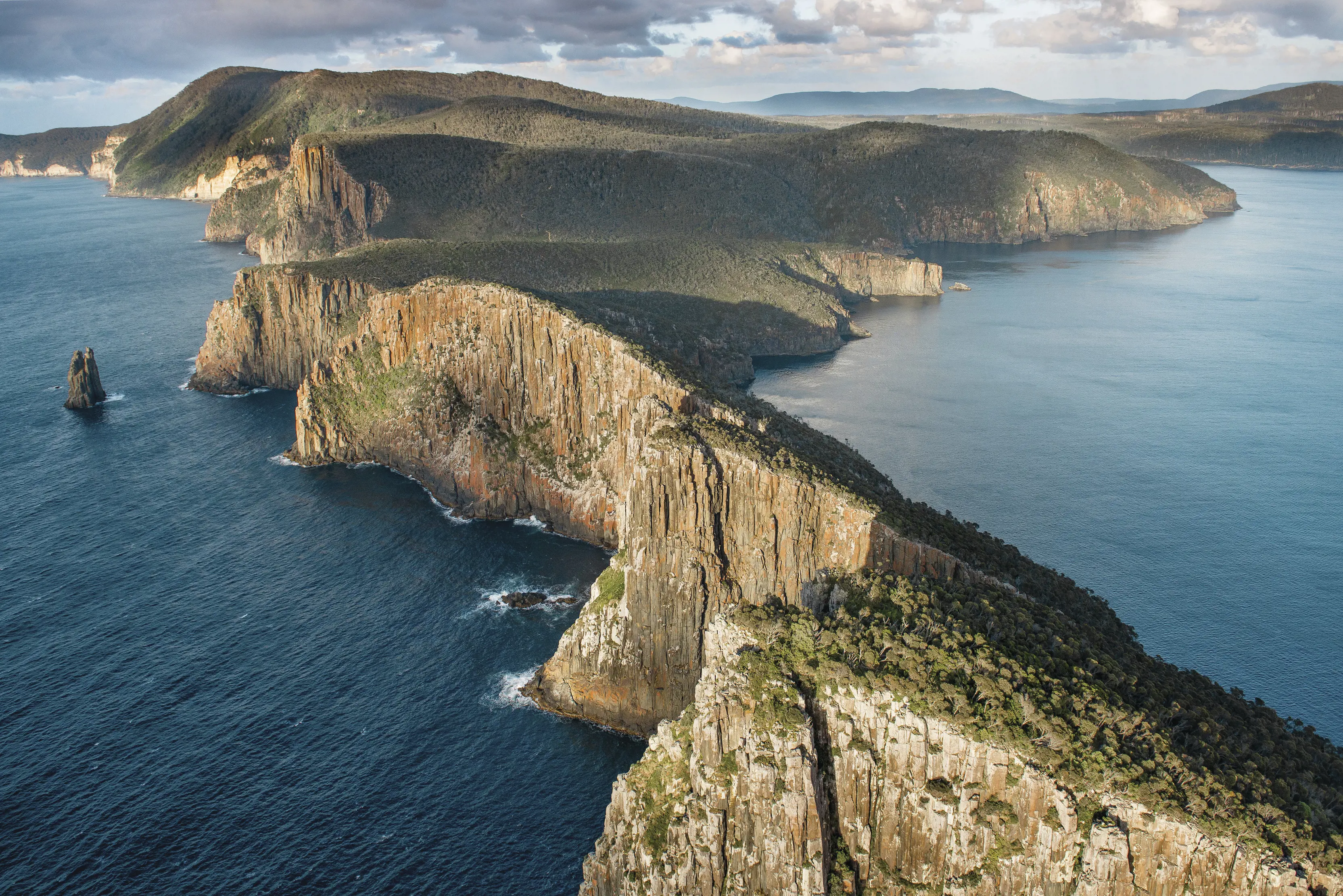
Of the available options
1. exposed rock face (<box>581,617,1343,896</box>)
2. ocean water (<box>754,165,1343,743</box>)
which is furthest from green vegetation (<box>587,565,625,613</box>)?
ocean water (<box>754,165,1343,743</box>)

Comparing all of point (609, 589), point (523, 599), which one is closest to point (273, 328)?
point (523, 599)

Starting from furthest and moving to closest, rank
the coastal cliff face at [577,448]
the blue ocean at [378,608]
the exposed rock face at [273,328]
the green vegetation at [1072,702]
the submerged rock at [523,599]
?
the exposed rock face at [273,328], the submerged rock at [523,599], the coastal cliff face at [577,448], the blue ocean at [378,608], the green vegetation at [1072,702]

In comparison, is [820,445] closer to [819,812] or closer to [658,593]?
[658,593]

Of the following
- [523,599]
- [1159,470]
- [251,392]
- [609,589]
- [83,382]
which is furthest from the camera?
[251,392]

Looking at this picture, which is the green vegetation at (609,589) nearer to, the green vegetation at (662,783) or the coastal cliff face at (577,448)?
the coastal cliff face at (577,448)

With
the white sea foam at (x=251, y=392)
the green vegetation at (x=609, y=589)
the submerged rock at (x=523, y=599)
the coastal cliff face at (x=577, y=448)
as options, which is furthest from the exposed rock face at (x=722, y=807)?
the white sea foam at (x=251, y=392)

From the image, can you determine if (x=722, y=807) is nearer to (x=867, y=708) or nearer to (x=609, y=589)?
(x=867, y=708)

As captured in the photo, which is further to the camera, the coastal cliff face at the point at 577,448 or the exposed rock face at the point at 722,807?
the coastal cliff face at the point at 577,448
